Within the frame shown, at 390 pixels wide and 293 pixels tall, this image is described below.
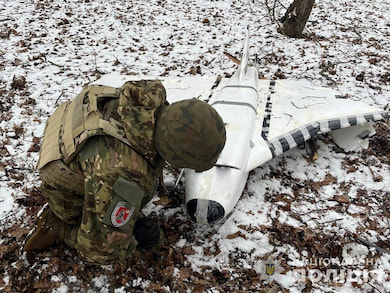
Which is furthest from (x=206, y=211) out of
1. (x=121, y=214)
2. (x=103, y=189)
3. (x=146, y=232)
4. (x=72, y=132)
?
(x=72, y=132)

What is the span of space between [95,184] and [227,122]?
235cm

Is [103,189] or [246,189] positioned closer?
[103,189]

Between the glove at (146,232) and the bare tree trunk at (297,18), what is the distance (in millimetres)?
7180

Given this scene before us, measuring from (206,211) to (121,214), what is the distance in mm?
1086

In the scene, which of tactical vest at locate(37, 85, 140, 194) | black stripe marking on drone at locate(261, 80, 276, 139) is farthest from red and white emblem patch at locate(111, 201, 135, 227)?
black stripe marking on drone at locate(261, 80, 276, 139)

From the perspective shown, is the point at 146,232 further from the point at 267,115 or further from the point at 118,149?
the point at 267,115

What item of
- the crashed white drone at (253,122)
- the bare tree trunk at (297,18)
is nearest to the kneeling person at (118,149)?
the crashed white drone at (253,122)

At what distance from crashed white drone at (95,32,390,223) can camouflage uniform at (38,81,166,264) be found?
3.27ft

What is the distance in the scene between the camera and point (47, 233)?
3188 mm

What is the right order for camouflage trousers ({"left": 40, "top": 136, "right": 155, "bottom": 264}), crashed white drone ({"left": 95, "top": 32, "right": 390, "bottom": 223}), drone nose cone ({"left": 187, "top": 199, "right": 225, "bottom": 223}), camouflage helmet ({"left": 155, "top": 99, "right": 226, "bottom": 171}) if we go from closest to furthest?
camouflage helmet ({"left": 155, "top": 99, "right": 226, "bottom": 171}) → camouflage trousers ({"left": 40, "top": 136, "right": 155, "bottom": 264}) → drone nose cone ({"left": 187, "top": 199, "right": 225, "bottom": 223}) → crashed white drone ({"left": 95, "top": 32, "right": 390, "bottom": 223})

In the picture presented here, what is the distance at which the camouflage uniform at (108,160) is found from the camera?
2316mm

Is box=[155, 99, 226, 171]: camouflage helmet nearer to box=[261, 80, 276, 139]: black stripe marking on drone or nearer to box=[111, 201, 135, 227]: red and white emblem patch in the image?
box=[111, 201, 135, 227]: red and white emblem patch

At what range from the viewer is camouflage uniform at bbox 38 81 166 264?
2316 millimetres

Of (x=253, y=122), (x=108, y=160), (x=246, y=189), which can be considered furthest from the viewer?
(x=253, y=122)
